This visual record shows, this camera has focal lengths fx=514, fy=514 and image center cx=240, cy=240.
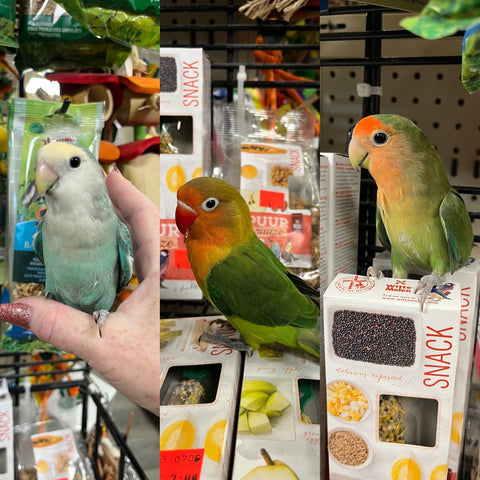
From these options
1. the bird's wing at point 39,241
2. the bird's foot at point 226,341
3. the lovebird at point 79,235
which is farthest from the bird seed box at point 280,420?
the bird's wing at point 39,241

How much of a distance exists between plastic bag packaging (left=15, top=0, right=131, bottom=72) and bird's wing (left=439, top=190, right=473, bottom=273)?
20.9 inches

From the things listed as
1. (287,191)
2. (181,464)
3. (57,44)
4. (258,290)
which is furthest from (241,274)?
(57,44)

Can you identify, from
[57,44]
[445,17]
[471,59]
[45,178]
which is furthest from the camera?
[57,44]

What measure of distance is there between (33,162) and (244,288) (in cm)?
36

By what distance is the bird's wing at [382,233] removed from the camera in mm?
679

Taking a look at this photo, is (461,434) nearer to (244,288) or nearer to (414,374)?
(414,374)

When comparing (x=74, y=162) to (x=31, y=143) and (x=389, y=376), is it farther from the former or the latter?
(x=389, y=376)

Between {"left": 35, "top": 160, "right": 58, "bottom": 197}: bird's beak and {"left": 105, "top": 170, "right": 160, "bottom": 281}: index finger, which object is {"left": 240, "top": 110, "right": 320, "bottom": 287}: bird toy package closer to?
{"left": 105, "top": 170, "right": 160, "bottom": 281}: index finger

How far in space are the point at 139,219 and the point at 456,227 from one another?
1.37ft

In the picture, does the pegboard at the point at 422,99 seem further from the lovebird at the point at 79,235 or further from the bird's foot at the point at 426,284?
the lovebird at the point at 79,235

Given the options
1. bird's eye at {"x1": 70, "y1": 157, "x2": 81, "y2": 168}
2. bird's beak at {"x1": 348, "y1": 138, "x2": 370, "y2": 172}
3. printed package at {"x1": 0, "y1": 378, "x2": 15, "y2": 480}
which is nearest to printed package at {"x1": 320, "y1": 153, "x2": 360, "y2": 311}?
bird's beak at {"x1": 348, "y1": 138, "x2": 370, "y2": 172}

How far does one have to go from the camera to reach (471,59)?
0.59 meters

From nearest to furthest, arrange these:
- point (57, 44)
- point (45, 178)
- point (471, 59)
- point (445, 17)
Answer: point (445, 17) → point (471, 59) → point (45, 178) → point (57, 44)

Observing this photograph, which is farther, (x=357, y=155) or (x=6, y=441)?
(x=6, y=441)
